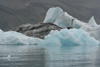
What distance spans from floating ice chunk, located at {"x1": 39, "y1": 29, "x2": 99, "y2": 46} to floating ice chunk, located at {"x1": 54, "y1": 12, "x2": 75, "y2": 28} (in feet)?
39.8

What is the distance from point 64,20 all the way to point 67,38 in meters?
15.0

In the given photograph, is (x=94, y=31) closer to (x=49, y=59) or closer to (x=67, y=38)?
(x=67, y=38)

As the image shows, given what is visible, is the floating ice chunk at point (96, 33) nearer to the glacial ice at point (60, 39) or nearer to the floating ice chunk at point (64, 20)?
the glacial ice at point (60, 39)

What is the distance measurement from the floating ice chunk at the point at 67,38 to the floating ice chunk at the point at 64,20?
1212 centimetres

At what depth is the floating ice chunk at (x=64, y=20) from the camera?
43.1 meters

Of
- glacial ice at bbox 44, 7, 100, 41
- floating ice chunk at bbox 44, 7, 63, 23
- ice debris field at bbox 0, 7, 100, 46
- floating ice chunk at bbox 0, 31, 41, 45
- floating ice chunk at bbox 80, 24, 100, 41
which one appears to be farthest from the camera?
floating ice chunk at bbox 44, 7, 63, 23

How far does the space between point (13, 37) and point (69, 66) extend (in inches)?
946

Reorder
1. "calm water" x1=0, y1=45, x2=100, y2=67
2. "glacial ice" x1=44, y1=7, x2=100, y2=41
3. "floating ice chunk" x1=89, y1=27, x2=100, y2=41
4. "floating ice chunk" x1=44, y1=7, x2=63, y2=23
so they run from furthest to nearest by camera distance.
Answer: "floating ice chunk" x1=44, y1=7, x2=63, y2=23 < "glacial ice" x1=44, y1=7, x2=100, y2=41 < "floating ice chunk" x1=89, y1=27, x2=100, y2=41 < "calm water" x1=0, y1=45, x2=100, y2=67

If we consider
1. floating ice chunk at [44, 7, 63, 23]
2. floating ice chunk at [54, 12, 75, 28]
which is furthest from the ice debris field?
floating ice chunk at [44, 7, 63, 23]

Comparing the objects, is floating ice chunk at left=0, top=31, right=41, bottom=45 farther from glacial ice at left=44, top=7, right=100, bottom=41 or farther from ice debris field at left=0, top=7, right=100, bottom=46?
glacial ice at left=44, top=7, right=100, bottom=41

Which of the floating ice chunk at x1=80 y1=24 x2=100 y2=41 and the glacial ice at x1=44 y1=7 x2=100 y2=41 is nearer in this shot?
the floating ice chunk at x1=80 y1=24 x2=100 y2=41

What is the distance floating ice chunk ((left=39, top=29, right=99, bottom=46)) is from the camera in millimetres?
28602

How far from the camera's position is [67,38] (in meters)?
28.8

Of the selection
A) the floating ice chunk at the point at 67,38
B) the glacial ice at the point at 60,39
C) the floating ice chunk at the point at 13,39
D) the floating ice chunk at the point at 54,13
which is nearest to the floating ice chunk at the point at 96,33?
the glacial ice at the point at 60,39
